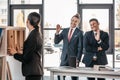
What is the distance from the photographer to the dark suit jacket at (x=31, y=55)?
3100 mm

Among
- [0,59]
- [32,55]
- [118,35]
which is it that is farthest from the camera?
[118,35]

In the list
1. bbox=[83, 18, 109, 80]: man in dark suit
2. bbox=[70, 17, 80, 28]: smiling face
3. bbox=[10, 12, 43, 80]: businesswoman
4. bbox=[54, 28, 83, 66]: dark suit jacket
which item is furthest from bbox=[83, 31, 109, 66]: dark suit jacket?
bbox=[10, 12, 43, 80]: businesswoman

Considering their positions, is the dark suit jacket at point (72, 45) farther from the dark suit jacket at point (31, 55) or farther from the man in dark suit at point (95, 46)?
the dark suit jacket at point (31, 55)

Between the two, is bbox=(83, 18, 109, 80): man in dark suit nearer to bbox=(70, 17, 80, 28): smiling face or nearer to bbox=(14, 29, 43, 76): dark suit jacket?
bbox=(70, 17, 80, 28): smiling face

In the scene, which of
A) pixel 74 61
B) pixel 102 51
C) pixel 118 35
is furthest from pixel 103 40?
pixel 118 35

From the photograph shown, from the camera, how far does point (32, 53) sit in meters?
3.12

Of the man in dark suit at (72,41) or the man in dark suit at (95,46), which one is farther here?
the man in dark suit at (72,41)

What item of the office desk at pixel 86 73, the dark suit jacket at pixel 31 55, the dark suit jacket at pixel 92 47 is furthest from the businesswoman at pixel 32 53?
the dark suit jacket at pixel 92 47

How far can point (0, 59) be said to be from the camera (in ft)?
11.0

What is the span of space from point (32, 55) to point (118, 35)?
3530mm

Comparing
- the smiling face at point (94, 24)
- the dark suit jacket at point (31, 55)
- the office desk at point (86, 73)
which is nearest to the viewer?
the dark suit jacket at point (31, 55)

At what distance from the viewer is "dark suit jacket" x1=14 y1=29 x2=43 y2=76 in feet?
10.2

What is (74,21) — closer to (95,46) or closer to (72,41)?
(72,41)

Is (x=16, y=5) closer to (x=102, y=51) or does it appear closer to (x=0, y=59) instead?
(x=102, y=51)
